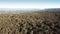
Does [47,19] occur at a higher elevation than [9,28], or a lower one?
higher

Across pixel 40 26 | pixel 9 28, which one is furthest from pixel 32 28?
pixel 9 28

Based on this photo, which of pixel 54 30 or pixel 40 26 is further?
pixel 40 26

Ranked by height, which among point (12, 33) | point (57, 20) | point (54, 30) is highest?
point (57, 20)

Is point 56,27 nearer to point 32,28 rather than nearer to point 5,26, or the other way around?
point 32,28

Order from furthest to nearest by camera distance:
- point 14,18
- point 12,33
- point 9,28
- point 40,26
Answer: point 14,18, point 9,28, point 12,33, point 40,26

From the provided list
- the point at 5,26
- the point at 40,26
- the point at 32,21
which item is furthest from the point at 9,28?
the point at 40,26

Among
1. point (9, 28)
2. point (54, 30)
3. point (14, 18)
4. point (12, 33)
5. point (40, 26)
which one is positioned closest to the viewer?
point (54, 30)
